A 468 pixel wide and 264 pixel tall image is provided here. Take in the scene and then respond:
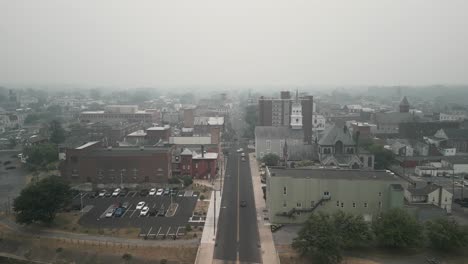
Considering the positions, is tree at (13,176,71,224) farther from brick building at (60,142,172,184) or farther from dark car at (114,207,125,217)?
brick building at (60,142,172,184)

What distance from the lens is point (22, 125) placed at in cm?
12912

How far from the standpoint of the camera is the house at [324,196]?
130ft

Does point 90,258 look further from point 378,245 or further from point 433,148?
point 433,148

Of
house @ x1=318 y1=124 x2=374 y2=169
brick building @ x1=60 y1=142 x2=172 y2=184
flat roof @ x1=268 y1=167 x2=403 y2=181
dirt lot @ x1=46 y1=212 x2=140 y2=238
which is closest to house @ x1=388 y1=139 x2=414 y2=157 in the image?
house @ x1=318 y1=124 x2=374 y2=169

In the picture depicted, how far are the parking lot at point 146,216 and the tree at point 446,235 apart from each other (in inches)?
902

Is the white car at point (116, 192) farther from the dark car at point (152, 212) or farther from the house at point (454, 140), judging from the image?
the house at point (454, 140)

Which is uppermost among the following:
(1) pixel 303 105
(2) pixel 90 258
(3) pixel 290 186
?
(1) pixel 303 105

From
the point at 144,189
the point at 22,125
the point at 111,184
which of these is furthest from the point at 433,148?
the point at 22,125

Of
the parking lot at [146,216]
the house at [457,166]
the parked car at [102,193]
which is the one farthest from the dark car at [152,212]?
the house at [457,166]

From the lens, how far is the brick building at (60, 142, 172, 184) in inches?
2136

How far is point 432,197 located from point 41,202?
44.5 metres

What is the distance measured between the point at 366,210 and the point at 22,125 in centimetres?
12721

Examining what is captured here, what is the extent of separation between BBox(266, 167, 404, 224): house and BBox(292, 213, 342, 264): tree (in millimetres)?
8106

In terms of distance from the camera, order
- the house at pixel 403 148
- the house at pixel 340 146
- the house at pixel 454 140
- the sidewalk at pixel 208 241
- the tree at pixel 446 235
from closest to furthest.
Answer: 1. the sidewalk at pixel 208 241
2. the tree at pixel 446 235
3. the house at pixel 340 146
4. the house at pixel 403 148
5. the house at pixel 454 140
